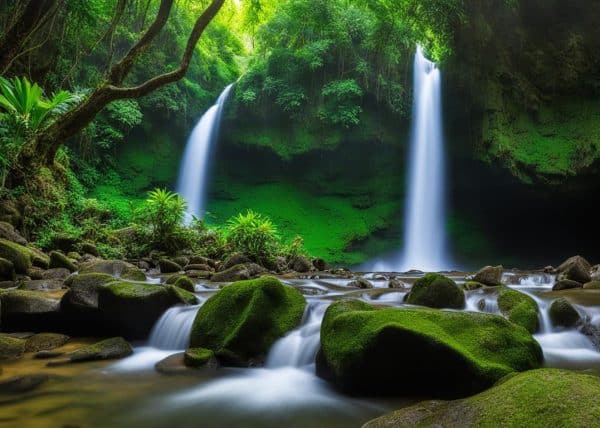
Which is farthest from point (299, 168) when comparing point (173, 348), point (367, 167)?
point (173, 348)

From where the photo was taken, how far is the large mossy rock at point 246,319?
381 cm

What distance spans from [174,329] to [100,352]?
2.41 feet

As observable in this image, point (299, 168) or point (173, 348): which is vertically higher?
point (299, 168)

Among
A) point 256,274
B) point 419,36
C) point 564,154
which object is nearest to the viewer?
point 256,274

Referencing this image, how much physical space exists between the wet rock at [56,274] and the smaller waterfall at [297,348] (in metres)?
4.46

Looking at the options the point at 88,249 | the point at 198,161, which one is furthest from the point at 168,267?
the point at 198,161

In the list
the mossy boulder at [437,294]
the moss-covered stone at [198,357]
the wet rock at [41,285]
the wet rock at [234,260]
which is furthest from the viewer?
the wet rock at [234,260]

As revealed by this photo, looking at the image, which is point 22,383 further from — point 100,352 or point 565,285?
point 565,285

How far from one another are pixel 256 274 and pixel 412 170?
10200 mm

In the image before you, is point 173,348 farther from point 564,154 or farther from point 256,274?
point 564,154

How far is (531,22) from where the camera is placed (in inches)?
560

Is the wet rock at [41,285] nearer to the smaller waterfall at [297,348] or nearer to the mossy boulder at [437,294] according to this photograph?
the smaller waterfall at [297,348]

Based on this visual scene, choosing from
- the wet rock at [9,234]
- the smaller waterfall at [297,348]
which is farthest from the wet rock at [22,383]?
the wet rock at [9,234]

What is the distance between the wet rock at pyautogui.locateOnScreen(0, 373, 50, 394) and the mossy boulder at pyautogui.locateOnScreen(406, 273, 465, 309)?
364 cm
